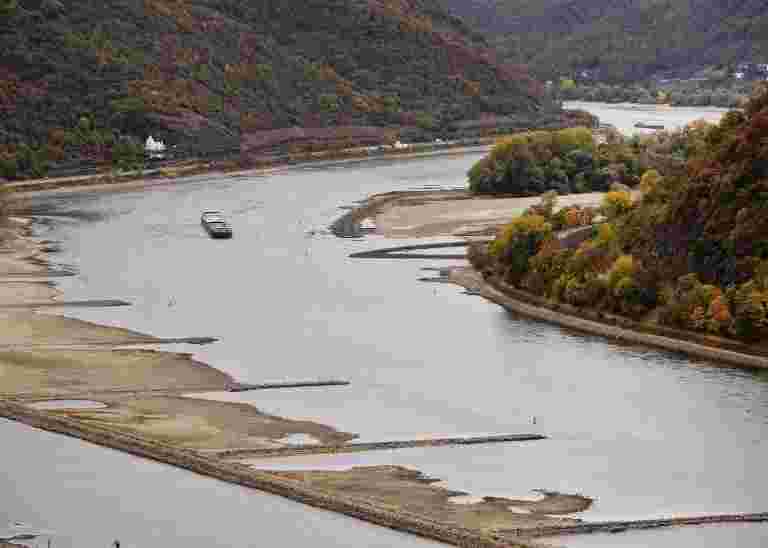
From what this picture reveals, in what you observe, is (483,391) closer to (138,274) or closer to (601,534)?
(601,534)

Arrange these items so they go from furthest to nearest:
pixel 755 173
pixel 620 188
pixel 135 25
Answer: pixel 135 25
pixel 620 188
pixel 755 173

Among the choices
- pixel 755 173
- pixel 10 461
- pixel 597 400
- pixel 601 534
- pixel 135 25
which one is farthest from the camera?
pixel 135 25

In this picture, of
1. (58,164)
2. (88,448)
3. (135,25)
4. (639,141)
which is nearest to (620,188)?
(639,141)

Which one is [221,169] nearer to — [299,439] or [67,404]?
[67,404]

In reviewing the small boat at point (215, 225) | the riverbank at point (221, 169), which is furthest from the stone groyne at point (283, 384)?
the riverbank at point (221, 169)

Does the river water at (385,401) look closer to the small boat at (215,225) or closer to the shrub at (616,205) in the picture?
the small boat at (215,225)

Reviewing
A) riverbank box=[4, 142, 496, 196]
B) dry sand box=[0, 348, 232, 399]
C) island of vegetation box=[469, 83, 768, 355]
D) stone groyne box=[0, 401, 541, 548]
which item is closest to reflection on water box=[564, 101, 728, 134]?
riverbank box=[4, 142, 496, 196]

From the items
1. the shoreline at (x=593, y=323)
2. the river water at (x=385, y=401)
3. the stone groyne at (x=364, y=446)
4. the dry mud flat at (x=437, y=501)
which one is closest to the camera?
the dry mud flat at (x=437, y=501)
